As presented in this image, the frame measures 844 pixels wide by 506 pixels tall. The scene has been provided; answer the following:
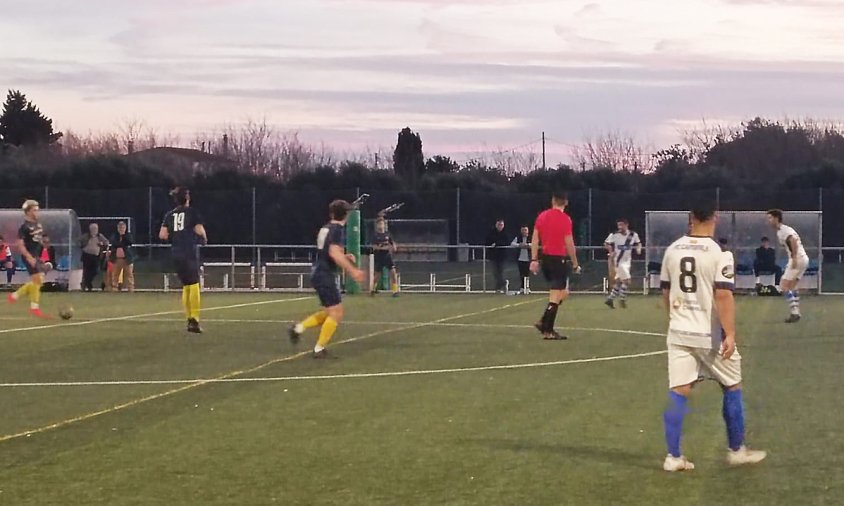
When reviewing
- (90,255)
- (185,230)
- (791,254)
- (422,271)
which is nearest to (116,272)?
(90,255)

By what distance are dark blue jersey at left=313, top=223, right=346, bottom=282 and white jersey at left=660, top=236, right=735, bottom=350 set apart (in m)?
7.64

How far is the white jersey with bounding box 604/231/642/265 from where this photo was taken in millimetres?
29125

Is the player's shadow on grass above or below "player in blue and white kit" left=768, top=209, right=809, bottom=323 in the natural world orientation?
below

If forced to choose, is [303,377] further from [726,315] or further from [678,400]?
[726,315]

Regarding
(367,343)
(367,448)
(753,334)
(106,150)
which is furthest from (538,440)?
(106,150)

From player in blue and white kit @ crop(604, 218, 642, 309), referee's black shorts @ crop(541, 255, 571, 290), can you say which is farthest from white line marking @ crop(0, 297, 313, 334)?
referee's black shorts @ crop(541, 255, 571, 290)

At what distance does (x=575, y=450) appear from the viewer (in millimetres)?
9656

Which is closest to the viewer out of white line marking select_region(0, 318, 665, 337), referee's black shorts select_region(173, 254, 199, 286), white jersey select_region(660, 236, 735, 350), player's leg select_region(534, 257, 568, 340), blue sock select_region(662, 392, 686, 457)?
blue sock select_region(662, 392, 686, 457)

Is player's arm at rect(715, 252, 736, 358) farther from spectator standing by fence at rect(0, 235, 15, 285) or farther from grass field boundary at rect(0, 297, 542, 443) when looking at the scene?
spectator standing by fence at rect(0, 235, 15, 285)

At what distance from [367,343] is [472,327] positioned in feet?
11.1

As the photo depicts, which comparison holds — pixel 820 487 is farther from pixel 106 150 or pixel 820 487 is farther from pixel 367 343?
→ pixel 106 150

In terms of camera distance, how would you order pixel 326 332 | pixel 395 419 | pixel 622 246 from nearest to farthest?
1. pixel 395 419
2. pixel 326 332
3. pixel 622 246

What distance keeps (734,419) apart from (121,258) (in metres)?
26.7

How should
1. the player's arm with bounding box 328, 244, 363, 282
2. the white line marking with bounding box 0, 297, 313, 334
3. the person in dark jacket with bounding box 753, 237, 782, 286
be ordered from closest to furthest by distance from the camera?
the player's arm with bounding box 328, 244, 363, 282, the white line marking with bounding box 0, 297, 313, 334, the person in dark jacket with bounding box 753, 237, 782, 286
